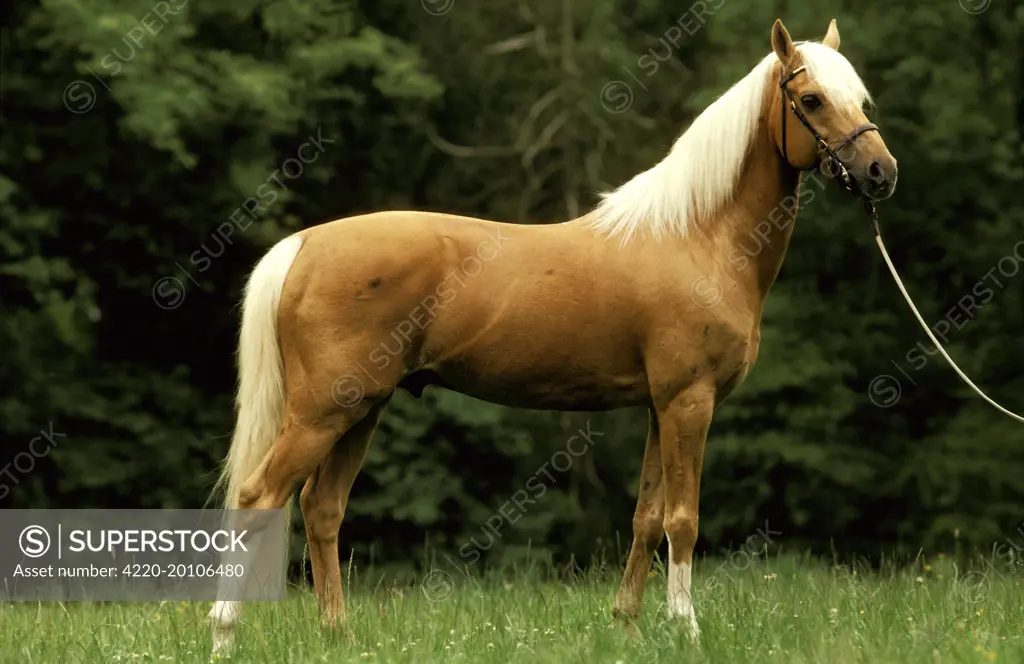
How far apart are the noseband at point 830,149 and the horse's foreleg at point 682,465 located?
1136 millimetres

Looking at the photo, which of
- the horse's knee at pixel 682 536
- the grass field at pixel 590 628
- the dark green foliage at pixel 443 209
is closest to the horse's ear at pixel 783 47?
the horse's knee at pixel 682 536

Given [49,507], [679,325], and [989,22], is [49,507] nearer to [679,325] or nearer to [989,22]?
[679,325]

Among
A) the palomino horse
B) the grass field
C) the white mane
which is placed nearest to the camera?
the grass field

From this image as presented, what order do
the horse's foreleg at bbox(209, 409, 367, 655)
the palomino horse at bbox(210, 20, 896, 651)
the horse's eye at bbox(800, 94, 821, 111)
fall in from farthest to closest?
the horse's eye at bbox(800, 94, 821, 111), the palomino horse at bbox(210, 20, 896, 651), the horse's foreleg at bbox(209, 409, 367, 655)

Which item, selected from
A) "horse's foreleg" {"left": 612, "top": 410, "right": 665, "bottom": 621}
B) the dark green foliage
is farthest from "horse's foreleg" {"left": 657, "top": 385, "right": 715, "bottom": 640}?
the dark green foliage

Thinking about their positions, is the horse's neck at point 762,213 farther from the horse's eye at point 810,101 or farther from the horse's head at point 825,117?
the horse's eye at point 810,101

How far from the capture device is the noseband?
5.73 metres

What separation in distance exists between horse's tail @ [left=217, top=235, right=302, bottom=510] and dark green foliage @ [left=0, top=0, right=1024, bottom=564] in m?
5.86

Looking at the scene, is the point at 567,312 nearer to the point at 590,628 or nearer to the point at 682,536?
the point at 682,536

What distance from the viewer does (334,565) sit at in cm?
592

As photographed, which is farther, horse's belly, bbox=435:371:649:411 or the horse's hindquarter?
horse's belly, bbox=435:371:649:411

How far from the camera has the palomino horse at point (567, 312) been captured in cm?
572

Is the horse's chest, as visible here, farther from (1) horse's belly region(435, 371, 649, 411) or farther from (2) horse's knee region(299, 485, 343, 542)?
(2) horse's knee region(299, 485, 343, 542)

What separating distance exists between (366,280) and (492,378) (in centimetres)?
75
